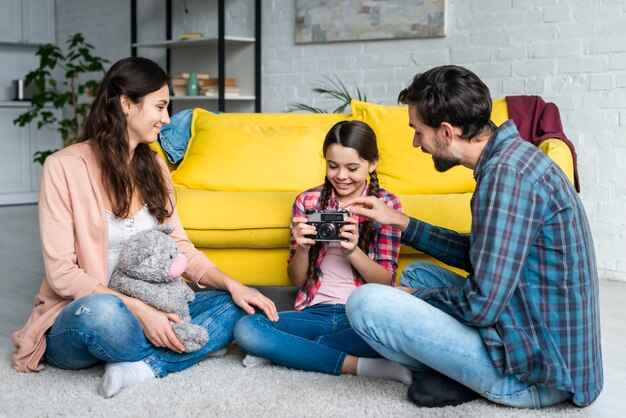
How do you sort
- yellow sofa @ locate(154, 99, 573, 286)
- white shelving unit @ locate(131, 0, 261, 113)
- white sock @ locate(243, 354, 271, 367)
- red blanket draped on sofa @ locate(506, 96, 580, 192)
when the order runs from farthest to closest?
white shelving unit @ locate(131, 0, 261, 113), red blanket draped on sofa @ locate(506, 96, 580, 192), yellow sofa @ locate(154, 99, 573, 286), white sock @ locate(243, 354, 271, 367)

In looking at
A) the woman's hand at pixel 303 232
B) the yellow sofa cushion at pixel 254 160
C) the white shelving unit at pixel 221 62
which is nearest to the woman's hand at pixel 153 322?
the woman's hand at pixel 303 232

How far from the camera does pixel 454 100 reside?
Answer: 168 centimetres

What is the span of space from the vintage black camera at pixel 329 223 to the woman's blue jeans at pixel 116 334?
332 mm

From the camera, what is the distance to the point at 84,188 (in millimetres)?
1980

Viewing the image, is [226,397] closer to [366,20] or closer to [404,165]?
[404,165]

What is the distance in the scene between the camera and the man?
1.58 metres

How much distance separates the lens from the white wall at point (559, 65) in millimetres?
3566

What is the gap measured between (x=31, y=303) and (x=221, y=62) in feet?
7.77

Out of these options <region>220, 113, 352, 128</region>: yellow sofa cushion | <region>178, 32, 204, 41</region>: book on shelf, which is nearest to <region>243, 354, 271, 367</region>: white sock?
<region>220, 113, 352, 128</region>: yellow sofa cushion

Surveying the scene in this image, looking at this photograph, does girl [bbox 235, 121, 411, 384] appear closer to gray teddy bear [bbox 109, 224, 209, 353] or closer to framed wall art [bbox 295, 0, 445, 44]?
gray teddy bear [bbox 109, 224, 209, 353]

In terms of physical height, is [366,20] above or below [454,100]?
above

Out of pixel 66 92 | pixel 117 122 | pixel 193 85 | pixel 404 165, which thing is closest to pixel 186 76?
pixel 193 85

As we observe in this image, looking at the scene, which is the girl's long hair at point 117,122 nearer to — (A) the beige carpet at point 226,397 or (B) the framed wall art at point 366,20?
(A) the beige carpet at point 226,397

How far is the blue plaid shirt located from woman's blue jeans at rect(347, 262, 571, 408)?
43mm
